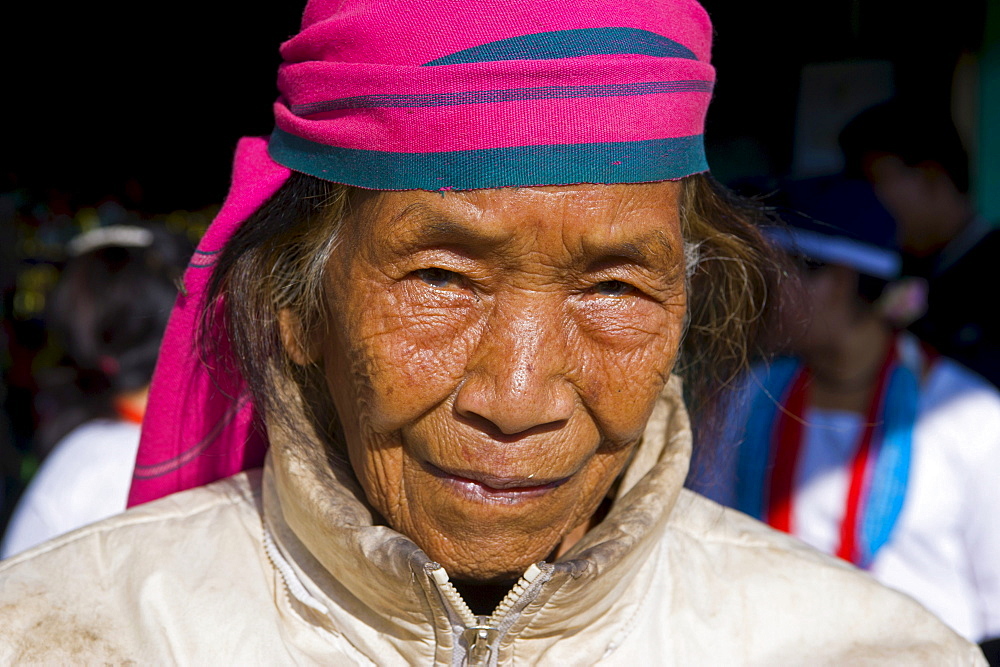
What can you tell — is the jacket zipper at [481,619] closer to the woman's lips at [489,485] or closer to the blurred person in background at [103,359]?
the woman's lips at [489,485]

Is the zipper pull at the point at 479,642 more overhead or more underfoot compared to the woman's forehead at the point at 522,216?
more underfoot

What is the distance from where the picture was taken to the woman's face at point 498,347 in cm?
133

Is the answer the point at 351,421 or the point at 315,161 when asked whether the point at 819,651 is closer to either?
the point at 351,421

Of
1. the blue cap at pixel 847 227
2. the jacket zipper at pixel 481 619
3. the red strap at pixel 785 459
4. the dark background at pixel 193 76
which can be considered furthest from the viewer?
the dark background at pixel 193 76

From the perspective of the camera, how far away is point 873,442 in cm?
355

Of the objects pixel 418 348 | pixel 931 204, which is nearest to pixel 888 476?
pixel 931 204

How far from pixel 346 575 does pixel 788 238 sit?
1147 millimetres

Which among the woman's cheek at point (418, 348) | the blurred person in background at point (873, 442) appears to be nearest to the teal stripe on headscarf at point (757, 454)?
the blurred person in background at point (873, 442)

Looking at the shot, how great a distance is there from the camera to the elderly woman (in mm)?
1333

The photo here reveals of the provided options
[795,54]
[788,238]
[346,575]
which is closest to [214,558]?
[346,575]

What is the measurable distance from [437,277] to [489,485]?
321mm

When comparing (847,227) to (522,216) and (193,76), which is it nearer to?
(522,216)

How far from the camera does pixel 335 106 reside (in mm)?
1433

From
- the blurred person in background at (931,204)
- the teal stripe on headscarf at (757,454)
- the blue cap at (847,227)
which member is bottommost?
the teal stripe on headscarf at (757,454)
